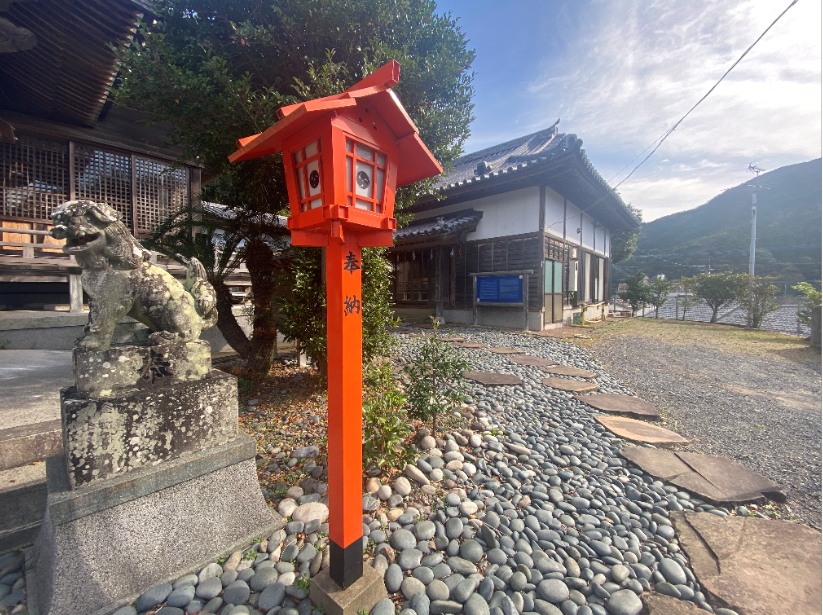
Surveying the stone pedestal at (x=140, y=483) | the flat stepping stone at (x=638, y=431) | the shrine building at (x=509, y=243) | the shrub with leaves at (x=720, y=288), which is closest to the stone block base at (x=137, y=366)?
the stone pedestal at (x=140, y=483)

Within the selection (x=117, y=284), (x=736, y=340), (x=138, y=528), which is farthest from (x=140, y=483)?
(x=736, y=340)

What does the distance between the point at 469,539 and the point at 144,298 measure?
2.56m

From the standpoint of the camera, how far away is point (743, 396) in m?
4.76

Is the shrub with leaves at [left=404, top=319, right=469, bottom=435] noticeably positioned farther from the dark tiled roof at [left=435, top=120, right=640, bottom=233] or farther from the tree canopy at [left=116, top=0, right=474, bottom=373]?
the dark tiled roof at [left=435, top=120, right=640, bottom=233]

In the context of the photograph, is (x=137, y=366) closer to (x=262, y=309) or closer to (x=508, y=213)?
(x=262, y=309)

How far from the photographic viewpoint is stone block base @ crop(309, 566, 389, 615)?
158 centimetres

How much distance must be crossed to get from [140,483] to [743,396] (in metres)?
6.88

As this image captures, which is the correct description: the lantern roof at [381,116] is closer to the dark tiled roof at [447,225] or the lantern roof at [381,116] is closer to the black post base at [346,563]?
the black post base at [346,563]

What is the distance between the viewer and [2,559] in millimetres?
2105

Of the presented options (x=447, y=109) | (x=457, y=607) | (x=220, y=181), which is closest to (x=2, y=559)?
(x=457, y=607)

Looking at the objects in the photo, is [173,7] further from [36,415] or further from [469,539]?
[469,539]

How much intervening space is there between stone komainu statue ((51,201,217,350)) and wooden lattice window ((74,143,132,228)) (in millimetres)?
6664

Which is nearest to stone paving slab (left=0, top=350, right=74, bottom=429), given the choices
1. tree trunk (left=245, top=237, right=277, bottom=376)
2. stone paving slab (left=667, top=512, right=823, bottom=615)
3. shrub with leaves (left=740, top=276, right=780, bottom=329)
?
tree trunk (left=245, top=237, right=277, bottom=376)

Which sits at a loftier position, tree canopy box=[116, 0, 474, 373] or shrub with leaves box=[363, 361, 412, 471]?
tree canopy box=[116, 0, 474, 373]
